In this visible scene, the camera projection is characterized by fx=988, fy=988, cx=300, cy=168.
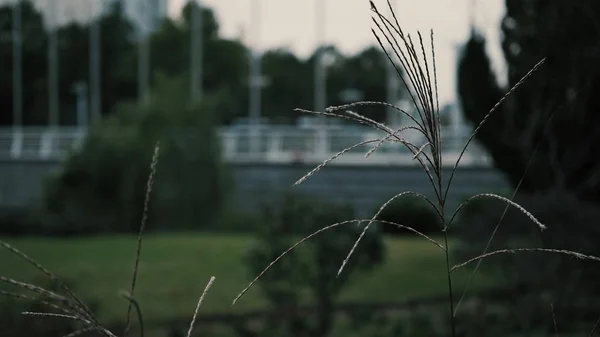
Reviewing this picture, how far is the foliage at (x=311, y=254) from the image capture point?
7.61 meters

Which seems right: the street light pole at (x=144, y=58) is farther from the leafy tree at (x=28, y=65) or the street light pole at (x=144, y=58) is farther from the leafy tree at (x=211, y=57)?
the leafy tree at (x=28, y=65)

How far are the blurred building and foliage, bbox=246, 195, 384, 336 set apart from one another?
101ft

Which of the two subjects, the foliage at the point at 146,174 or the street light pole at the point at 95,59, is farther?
the street light pole at the point at 95,59

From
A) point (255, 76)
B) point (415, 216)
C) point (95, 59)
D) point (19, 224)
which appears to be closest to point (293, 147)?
point (255, 76)

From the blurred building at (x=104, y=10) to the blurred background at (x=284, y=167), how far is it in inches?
3.4

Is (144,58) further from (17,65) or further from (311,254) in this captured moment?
(311,254)

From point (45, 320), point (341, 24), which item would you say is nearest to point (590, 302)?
point (45, 320)

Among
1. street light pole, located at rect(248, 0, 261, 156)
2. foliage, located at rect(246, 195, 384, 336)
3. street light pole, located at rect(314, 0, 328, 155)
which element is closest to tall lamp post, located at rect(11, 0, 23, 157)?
street light pole, located at rect(248, 0, 261, 156)

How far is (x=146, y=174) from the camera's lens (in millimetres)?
19875

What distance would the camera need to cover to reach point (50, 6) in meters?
37.7

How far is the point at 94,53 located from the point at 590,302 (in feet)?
105

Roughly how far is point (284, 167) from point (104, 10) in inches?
585

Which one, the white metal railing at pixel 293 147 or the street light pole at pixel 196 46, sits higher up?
the street light pole at pixel 196 46

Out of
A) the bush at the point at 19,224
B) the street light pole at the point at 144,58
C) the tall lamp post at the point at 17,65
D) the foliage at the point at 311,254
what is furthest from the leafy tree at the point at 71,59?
the foliage at the point at 311,254
